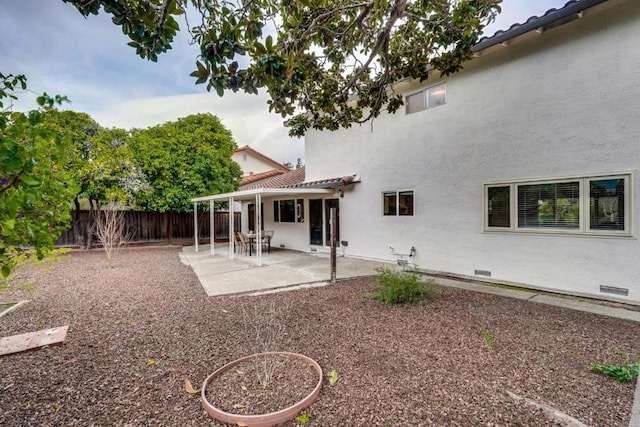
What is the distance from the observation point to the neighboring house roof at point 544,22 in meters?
A: 5.75

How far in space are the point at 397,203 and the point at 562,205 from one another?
4341 millimetres

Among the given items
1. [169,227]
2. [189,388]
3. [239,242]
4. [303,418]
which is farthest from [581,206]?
[169,227]

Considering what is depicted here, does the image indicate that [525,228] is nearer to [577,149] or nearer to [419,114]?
[577,149]

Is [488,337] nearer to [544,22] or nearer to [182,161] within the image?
[544,22]

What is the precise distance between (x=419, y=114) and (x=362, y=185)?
3.13 meters

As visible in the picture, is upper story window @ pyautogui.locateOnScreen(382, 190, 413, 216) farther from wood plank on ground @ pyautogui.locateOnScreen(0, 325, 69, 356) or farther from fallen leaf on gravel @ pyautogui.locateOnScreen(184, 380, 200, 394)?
wood plank on ground @ pyautogui.locateOnScreen(0, 325, 69, 356)

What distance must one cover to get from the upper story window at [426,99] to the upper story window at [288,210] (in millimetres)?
6245

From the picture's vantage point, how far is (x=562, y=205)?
6523 mm

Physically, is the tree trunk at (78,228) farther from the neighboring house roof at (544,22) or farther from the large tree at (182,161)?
the neighboring house roof at (544,22)

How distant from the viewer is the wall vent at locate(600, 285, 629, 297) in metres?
5.76

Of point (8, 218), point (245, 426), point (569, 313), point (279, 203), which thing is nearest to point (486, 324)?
point (569, 313)

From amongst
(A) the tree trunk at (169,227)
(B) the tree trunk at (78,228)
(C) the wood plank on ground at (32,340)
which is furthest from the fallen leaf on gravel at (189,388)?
(A) the tree trunk at (169,227)

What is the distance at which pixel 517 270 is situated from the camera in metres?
7.20

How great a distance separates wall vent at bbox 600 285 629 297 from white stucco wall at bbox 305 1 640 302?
0.07m
